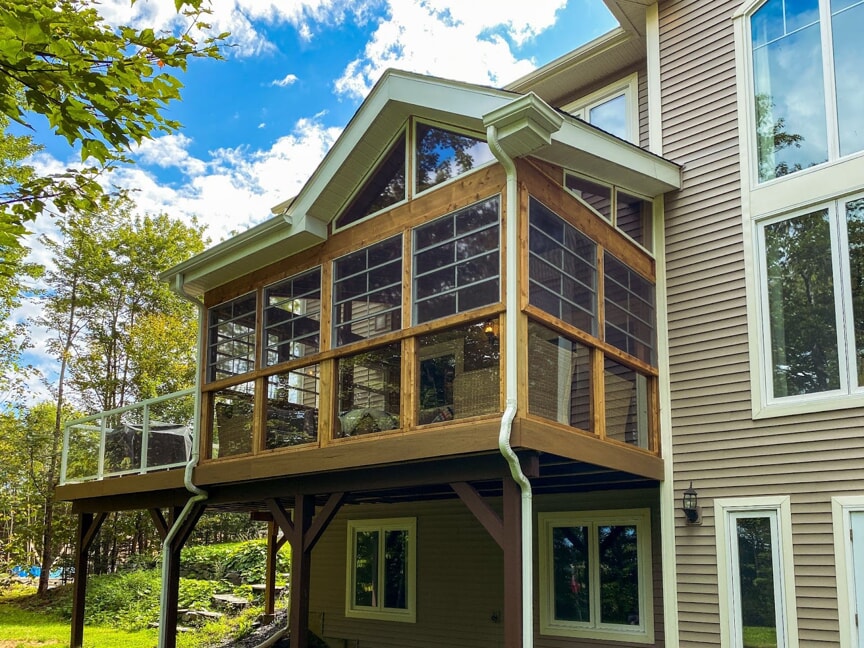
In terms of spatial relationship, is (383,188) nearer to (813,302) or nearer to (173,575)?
(813,302)

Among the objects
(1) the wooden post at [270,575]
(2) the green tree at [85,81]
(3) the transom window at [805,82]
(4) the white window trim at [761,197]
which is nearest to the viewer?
(2) the green tree at [85,81]

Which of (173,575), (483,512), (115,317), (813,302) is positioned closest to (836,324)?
(813,302)

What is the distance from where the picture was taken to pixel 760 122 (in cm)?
781

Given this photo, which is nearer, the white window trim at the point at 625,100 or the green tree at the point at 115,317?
the white window trim at the point at 625,100

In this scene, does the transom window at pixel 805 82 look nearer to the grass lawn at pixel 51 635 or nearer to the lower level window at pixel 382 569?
the lower level window at pixel 382 569

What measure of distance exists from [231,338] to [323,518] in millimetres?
2594

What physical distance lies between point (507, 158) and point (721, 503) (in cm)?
377

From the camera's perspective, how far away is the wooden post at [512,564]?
598 centimetres

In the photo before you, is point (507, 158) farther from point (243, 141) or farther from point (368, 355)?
point (243, 141)

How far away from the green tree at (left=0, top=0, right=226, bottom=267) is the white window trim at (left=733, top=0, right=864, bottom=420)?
16.8ft

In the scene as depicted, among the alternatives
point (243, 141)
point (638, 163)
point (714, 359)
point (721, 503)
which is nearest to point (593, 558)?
point (721, 503)

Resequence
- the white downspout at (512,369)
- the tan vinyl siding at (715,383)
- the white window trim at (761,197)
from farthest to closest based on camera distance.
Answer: the white window trim at (761,197)
the tan vinyl siding at (715,383)
the white downspout at (512,369)

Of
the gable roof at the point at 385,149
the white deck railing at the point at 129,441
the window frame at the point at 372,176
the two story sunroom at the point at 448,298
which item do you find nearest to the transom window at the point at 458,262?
the two story sunroom at the point at 448,298

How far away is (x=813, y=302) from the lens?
23.2 feet
